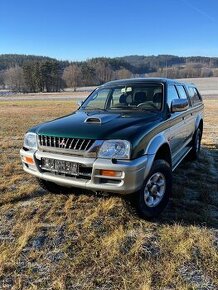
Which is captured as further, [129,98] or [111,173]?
[129,98]

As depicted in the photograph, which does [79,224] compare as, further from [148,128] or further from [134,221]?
[148,128]

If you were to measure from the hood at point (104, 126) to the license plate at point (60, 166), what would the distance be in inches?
12.7

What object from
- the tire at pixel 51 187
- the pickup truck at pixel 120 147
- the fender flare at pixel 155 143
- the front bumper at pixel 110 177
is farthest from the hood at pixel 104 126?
the tire at pixel 51 187

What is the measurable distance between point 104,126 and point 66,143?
0.51 metres

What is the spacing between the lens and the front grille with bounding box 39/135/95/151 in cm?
375

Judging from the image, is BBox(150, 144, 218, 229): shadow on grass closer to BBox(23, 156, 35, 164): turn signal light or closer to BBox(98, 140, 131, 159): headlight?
BBox(98, 140, 131, 159): headlight

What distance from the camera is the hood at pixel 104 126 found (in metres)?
3.74

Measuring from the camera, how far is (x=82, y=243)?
356 cm

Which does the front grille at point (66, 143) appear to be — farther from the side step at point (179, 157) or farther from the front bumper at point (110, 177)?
the side step at point (179, 157)

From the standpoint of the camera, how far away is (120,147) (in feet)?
11.9

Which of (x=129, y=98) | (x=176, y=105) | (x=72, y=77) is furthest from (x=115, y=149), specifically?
(x=72, y=77)

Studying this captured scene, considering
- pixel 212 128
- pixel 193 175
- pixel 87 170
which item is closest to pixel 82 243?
pixel 87 170

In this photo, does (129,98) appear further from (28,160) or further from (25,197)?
(25,197)

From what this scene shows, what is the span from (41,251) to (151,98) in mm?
2816
